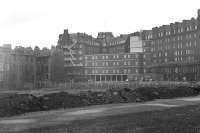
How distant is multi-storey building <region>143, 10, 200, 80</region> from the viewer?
110125 millimetres

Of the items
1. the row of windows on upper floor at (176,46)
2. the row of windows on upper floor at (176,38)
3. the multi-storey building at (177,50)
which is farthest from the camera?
the row of windows on upper floor at (176,38)

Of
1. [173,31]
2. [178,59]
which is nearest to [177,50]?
[178,59]

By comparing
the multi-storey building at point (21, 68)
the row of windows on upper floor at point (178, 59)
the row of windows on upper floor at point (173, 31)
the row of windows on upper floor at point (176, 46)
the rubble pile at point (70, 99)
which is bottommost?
the rubble pile at point (70, 99)

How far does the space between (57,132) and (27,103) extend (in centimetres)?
1388

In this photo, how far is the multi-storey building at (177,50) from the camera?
11012 cm

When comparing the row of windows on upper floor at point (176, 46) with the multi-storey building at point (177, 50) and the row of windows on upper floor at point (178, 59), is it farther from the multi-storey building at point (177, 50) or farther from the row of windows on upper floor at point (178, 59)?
the row of windows on upper floor at point (178, 59)

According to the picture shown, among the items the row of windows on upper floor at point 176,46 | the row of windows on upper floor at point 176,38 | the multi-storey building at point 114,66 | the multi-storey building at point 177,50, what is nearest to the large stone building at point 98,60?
the multi-storey building at point 114,66

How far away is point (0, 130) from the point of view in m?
18.4

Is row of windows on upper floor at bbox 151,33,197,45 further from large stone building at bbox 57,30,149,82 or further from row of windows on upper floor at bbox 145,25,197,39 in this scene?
large stone building at bbox 57,30,149,82

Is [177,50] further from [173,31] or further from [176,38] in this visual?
[173,31]

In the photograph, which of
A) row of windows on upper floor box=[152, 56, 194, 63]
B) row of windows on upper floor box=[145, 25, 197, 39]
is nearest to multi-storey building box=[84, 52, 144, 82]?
row of windows on upper floor box=[152, 56, 194, 63]

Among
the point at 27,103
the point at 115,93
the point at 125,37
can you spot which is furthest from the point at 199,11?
the point at 27,103

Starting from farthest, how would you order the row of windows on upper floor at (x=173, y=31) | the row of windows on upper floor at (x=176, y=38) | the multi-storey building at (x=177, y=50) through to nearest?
the row of windows on upper floor at (x=173, y=31), the row of windows on upper floor at (x=176, y=38), the multi-storey building at (x=177, y=50)

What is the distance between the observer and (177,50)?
4653 inches
